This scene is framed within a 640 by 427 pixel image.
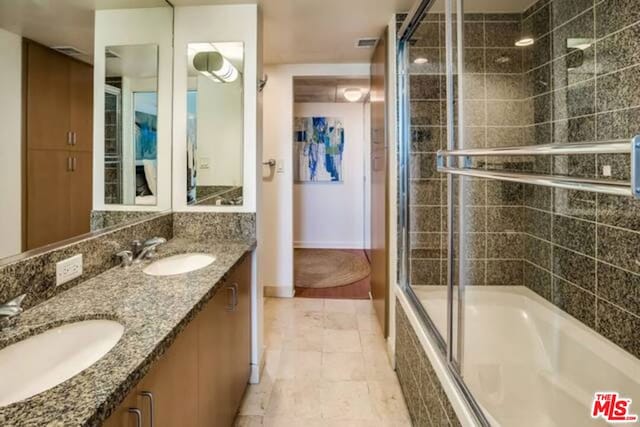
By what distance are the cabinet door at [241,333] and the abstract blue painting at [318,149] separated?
11.7 feet

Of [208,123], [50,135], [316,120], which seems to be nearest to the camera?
[50,135]

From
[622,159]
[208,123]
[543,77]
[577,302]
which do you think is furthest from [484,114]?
[208,123]

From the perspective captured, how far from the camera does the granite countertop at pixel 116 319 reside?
0.67 m

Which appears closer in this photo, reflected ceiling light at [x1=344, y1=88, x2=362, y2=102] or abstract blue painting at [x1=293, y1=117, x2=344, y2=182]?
reflected ceiling light at [x1=344, y1=88, x2=362, y2=102]

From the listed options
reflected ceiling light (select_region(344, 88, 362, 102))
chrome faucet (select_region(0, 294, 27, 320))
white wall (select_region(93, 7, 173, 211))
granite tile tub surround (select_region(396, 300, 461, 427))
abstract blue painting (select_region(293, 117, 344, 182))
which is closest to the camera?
chrome faucet (select_region(0, 294, 27, 320))

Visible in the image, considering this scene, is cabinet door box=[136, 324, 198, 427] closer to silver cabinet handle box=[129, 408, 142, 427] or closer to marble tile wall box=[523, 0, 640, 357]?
silver cabinet handle box=[129, 408, 142, 427]

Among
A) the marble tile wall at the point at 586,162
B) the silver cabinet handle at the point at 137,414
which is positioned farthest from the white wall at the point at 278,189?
the silver cabinet handle at the point at 137,414

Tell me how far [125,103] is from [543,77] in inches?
90.9

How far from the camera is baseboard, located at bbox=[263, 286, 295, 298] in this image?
11.9ft

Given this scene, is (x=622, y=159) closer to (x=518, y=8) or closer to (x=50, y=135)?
(x=518, y=8)

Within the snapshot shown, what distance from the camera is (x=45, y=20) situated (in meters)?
1.24

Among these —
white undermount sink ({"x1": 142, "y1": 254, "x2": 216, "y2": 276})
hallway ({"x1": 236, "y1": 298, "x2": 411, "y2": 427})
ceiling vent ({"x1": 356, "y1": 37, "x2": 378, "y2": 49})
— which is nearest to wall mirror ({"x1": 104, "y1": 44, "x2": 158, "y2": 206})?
white undermount sink ({"x1": 142, "y1": 254, "x2": 216, "y2": 276})

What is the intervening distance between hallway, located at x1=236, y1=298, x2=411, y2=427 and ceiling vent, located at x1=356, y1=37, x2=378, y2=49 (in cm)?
215

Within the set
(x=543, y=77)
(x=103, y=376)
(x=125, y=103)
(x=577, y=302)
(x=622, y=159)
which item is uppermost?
(x=543, y=77)
